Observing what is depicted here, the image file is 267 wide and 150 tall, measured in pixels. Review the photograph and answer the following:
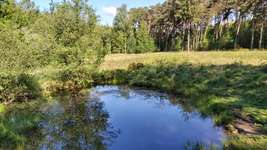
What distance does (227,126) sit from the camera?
12.5 metres

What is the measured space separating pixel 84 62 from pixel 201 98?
8670 millimetres

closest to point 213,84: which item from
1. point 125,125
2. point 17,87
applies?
point 125,125

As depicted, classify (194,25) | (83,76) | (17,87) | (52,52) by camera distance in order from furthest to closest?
(194,25) < (83,76) < (52,52) < (17,87)

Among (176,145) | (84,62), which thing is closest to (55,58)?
(84,62)

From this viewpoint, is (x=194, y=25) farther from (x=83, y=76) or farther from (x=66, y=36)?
(x=66, y=36)

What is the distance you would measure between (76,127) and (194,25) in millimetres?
56376

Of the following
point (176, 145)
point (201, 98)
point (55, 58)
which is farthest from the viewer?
point (55, 58)

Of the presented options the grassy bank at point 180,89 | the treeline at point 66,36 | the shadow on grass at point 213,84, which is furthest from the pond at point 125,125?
the treeline at point 66,36

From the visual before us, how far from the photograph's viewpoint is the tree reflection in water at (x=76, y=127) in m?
11.2

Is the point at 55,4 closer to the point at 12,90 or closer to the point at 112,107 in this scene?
the point at 12,90

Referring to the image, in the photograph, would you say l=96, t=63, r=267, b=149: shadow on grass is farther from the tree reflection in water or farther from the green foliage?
the green foliage

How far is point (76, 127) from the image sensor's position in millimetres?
→ 13320

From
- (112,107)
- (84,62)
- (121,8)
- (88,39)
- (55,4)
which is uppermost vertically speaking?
(121,8)

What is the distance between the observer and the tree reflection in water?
11.2 metres
